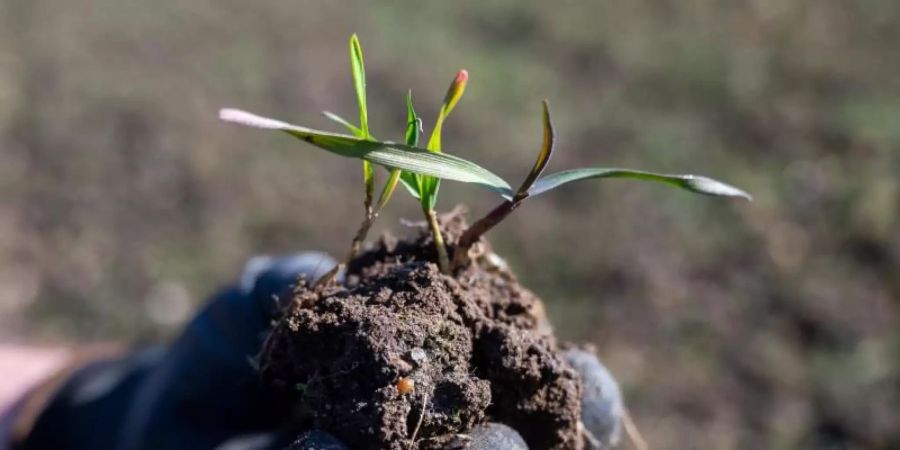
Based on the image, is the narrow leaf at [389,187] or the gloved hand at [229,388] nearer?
the narrow leaf at [389,187]

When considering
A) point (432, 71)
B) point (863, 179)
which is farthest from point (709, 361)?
point (432, 71)

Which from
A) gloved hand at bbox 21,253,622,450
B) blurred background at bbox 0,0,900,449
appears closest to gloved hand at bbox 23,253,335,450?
gloved hand at bbox 21,253,622,450

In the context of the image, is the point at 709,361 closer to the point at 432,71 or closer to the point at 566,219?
the point at 566,219

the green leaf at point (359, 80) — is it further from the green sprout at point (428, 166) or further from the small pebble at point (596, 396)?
the small pebble at point (596, 396)

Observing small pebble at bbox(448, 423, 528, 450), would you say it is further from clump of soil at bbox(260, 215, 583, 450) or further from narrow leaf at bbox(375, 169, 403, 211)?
narrow leaf at bbox(375, 169, 403, 211)

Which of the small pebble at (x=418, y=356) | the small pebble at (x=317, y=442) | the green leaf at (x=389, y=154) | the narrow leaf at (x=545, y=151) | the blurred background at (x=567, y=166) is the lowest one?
the small pebble at (x=317, y=442)

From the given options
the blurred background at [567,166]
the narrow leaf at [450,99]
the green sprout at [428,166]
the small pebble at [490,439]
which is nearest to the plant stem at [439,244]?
the green sprout at [428,166]

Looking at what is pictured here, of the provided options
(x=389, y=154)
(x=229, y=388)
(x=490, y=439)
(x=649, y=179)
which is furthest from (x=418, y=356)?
(x=229, y=388)
